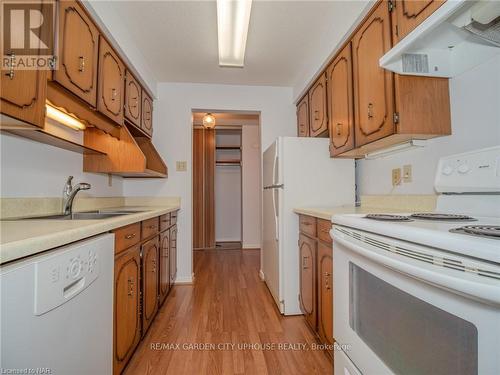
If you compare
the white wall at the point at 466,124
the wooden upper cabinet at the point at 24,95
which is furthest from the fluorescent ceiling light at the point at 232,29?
the white wall at the point at 466,124

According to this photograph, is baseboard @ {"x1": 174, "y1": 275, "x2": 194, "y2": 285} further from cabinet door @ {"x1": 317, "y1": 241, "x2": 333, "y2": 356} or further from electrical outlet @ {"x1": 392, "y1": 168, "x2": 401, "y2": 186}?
electrical outlet @ {"x1": 392, "y1": 168, "x2": 401, "y2": 186}

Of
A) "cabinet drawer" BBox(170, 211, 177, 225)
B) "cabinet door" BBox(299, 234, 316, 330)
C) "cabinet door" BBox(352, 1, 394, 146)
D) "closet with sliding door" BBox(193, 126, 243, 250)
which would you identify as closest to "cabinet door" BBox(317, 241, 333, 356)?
"cabinet door" BBox(299, 234, 316, 330)

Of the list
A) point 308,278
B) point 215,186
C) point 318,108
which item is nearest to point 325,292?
point 308,278

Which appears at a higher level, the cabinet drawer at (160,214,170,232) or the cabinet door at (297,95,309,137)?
the cabinet door at (297,95,309,137)

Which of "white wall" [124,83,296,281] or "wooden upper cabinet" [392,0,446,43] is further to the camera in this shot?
"white wall" [124,83,296,281]

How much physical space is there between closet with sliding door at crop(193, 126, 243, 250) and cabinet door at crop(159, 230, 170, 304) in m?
2.28

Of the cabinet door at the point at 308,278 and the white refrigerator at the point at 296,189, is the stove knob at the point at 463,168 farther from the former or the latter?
the white refrigerator at the point at 296,189

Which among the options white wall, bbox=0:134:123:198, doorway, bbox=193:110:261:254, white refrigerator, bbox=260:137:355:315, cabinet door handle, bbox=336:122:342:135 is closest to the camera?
white wall, bbox=0:134:123:198

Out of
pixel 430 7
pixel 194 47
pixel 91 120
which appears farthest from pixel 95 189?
pixel 430 7

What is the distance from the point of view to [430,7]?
1.12 metres

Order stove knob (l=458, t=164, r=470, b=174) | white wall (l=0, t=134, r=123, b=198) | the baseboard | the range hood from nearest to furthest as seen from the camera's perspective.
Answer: the range hood
stove knob (l=458, t=164, r=470, b=174)
white wall (l=0, t=134, r=123, b=198)
the baseboard

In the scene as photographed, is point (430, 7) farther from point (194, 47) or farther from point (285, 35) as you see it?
point (194, 47)

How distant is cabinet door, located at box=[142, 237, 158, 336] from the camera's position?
5.49 feet

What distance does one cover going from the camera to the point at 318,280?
1.63 metres
